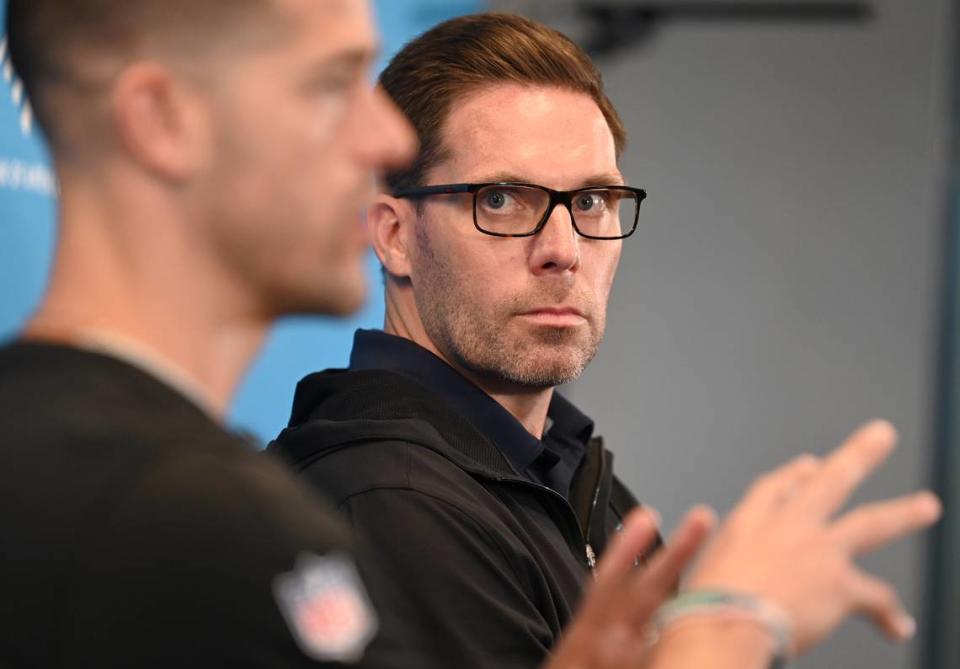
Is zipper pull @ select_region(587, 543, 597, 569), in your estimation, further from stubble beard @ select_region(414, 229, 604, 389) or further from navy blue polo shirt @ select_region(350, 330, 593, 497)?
stubble beard @ select_region(414, 229, 604, 389)

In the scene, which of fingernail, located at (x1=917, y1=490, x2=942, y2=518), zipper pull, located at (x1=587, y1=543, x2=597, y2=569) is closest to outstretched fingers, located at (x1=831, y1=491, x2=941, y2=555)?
fingernail, located at (x1=917, y1=490, x2=942, y2=518)

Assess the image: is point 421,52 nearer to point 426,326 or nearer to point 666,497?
point 426,326

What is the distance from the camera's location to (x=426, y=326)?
1769mm

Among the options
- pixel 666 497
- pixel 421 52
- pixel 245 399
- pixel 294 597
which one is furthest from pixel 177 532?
pixel 666 497

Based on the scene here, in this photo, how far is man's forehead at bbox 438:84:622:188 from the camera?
1.74m

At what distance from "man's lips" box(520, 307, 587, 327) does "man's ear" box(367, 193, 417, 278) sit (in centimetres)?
18

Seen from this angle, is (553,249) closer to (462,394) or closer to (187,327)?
(462,394)

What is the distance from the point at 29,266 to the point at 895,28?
335 cm

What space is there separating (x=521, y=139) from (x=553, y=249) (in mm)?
143

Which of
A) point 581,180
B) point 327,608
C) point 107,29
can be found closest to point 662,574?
point 327,608

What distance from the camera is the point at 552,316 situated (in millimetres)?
1714

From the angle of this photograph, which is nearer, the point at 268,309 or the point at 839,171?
the point at 268,309

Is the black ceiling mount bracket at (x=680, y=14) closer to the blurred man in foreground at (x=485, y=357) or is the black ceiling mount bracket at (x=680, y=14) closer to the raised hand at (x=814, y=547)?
the blurred man in foreground at (x=485, y=357)

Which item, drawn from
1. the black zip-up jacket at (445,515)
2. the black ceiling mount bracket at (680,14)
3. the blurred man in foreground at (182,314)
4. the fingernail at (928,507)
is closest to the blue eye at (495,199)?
the black zip-up jacket at (445,515)
